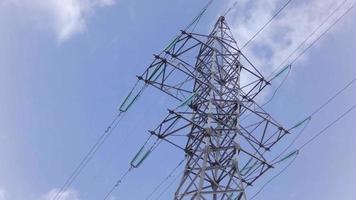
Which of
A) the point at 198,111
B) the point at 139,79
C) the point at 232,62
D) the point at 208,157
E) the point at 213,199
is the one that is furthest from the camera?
Result: the point at 232,62

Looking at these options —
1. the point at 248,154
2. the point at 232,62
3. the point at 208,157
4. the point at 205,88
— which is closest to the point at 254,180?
the point at 248,154

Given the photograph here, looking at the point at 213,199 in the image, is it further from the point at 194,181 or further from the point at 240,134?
the point at 240,134

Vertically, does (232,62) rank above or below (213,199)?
above

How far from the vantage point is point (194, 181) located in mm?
17844

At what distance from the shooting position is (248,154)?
19578 millimetres

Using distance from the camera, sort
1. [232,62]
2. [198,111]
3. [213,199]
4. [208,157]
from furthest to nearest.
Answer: [232,62], [198,111], [208,157], [213,199]

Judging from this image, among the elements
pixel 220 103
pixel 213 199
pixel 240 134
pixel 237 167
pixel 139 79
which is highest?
pixel 139 79

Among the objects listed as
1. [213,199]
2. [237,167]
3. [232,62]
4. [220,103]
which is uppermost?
[232,62]

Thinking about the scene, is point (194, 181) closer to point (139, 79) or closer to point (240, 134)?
point (240, 134)

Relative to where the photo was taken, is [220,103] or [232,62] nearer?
[220,103]

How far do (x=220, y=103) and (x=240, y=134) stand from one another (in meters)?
1.51

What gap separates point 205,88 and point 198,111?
1.37 meters

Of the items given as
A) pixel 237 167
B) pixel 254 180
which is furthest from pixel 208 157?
pixel 254 180

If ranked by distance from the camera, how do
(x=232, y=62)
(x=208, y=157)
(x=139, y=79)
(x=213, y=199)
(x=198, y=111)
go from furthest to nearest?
(x=232, y=62) < (x=139, y=79) < (x=198, y=111) < (x=208, y=157) < (x=213, y=199)
